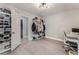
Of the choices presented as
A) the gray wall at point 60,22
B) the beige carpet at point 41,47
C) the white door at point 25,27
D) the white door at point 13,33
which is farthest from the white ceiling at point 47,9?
the beige carpet at point 41,47

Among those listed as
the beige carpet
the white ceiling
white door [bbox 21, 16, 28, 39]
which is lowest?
the beige carpet

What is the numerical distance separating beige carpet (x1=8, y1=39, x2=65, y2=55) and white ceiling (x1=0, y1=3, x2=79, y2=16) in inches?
22.6

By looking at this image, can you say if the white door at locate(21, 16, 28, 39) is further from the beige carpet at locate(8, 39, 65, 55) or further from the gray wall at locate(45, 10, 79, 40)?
the gray wall at locate(45, 10, 79, 40)

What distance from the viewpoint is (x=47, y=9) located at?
145cm

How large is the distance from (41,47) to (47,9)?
0.77 meters

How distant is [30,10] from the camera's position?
152 centimetres

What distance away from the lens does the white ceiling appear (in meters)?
1.31

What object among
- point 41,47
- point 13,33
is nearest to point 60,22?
point 41,47

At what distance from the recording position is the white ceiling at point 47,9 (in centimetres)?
131

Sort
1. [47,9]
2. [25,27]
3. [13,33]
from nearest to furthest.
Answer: [47,9] → [25,27] → [13,33]

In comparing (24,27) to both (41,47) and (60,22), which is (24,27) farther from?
(60,22)

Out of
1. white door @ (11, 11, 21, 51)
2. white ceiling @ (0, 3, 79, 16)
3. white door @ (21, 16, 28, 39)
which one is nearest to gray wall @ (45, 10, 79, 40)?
white ceiling @ (0, 3, 79, 16)

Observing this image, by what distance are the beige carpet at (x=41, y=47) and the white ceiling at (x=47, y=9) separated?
22.6 inches
